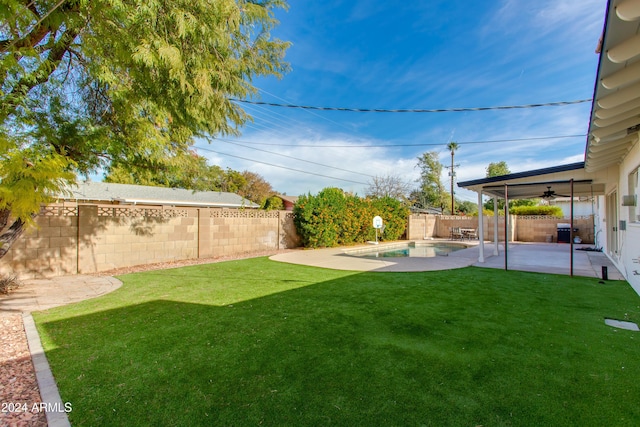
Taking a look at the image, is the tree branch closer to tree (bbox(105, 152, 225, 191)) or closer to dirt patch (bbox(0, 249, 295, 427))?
tree (bbox(105, 152, 225, 191))

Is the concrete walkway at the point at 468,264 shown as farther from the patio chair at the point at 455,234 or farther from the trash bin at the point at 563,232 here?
the patio chair at the point at 455,234

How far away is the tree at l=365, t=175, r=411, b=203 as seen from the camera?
99.8ft

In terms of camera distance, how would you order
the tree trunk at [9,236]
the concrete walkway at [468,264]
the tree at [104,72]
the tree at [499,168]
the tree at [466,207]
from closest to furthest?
the tree at [104,72], the tree trunk at [9,236], the concrete walkway at [468,264], the tree at [499,168], the tree at [466,207]

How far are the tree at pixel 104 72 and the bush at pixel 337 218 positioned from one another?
26.8 feet

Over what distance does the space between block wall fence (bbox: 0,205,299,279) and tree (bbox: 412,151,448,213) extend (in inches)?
960

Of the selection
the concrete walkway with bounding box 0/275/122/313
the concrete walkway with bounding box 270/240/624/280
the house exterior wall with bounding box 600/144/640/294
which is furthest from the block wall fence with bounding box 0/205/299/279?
the house exterior wall with bounding box 600/144/640/294

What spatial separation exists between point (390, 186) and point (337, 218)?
17496 mm

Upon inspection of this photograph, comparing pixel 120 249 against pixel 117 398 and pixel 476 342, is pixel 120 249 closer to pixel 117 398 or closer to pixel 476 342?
pixel 117 398

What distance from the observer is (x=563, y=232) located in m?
16.2

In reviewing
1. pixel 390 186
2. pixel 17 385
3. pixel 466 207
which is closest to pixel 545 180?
pixel 17 385

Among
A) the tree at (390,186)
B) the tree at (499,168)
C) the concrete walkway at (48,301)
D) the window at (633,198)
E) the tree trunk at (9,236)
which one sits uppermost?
the tree at (499,168)

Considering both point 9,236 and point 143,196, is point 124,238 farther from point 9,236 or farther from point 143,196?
point 143,196

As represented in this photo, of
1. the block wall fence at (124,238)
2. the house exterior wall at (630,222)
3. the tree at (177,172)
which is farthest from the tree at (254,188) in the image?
the house exterior wall at (630,222)

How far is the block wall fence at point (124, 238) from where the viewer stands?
712 centimetres
